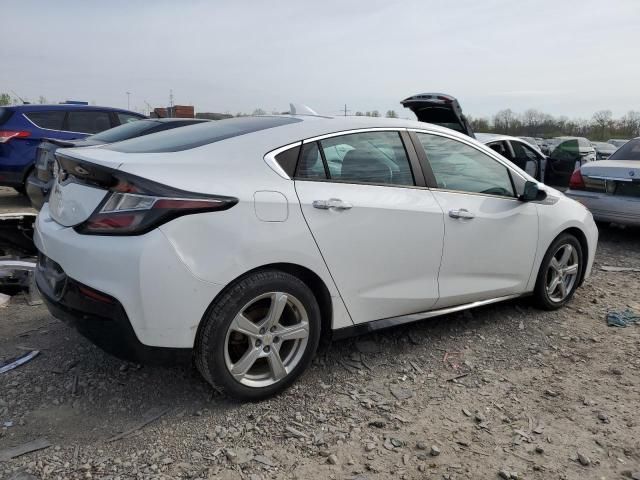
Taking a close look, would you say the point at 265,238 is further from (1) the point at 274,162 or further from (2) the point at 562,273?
(2) the point at 562,273

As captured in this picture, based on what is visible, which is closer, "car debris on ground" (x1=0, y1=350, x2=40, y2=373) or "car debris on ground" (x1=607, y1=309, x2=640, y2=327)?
"car debris on ground" (x1=0, y1=350, x2=40, y2=373)

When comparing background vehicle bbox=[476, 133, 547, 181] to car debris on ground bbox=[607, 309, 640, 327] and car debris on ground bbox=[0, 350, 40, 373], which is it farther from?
car debris on ground bbox=[0, 350, 40, 373]

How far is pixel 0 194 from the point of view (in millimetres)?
10016

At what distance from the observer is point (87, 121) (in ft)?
28.6

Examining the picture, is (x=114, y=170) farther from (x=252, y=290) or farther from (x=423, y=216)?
(x=423, y=216)

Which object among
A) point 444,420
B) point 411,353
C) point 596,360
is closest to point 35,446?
point 444,420

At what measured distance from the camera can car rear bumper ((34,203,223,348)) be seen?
8.09 ft

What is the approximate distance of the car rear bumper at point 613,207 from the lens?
6.68 m

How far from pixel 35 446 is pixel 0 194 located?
8.89 meters

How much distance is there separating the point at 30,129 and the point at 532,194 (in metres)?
7.21

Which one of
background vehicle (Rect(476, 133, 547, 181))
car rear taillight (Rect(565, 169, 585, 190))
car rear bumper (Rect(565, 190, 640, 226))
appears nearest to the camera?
car rear bumper (Rect(565, 190, 640, 226))

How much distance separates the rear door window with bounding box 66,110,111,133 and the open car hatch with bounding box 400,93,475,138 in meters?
4.71

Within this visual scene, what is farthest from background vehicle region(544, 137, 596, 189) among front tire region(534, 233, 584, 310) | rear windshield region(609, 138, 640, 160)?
front tire region(534, 233, 584, 310)

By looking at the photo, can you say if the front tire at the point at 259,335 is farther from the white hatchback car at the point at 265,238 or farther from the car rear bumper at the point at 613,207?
the car rear bumper at the point at 613,207
